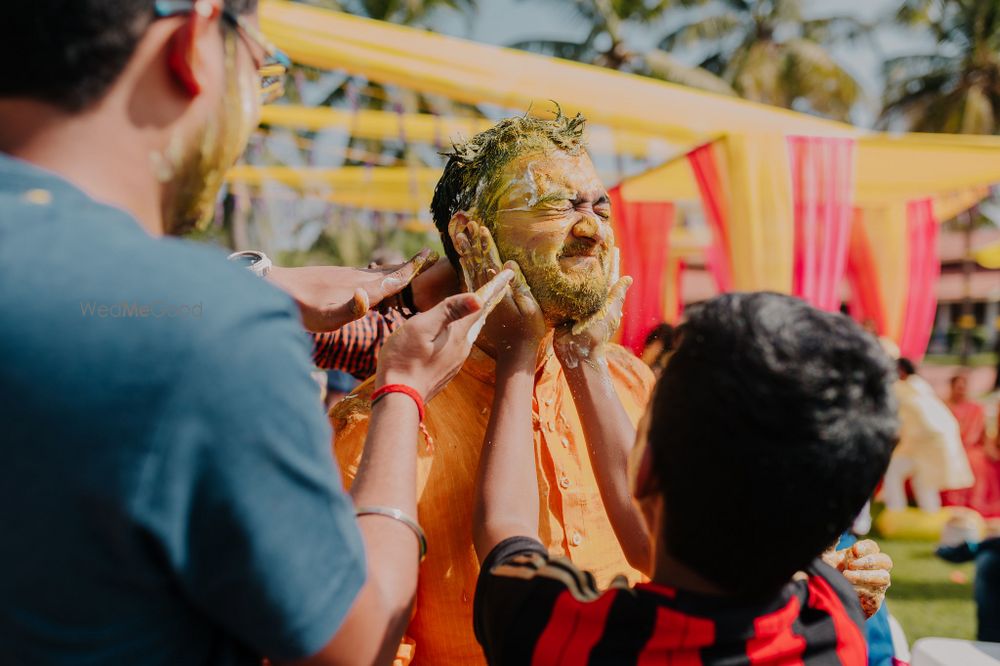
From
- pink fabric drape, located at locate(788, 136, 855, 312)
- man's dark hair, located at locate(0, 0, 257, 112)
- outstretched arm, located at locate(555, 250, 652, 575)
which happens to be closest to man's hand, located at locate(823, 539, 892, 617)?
outstretched arm, located at locate(555, 250, 652, 575)

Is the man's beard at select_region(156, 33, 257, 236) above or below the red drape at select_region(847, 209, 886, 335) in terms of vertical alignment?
above

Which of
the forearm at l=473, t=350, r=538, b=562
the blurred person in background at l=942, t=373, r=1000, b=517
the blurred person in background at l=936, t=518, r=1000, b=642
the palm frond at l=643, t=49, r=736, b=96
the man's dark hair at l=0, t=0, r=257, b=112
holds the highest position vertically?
the palm frond at l=643, t=49, r=736, b=96

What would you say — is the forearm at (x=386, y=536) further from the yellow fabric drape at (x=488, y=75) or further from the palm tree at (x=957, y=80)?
the palm tree at (x=957, y=80)

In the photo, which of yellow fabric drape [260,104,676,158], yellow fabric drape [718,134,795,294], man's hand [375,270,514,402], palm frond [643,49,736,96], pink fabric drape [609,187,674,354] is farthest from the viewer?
palm frond [643,49,736,96]

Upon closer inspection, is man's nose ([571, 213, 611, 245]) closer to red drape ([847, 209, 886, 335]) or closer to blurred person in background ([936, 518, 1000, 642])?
blurred person in background ([936, 518, 1000, 642])

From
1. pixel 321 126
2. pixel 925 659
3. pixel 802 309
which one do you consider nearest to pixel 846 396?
pixel 802 309

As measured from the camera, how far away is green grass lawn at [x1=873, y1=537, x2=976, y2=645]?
5.43 meters

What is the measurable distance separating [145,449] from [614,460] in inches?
41.0

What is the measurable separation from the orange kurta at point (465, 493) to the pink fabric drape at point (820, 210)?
14.8 feet

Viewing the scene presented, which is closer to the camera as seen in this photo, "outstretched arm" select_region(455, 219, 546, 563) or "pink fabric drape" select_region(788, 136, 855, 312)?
"outstretched arm" select_region(455, 219, 546, 563)

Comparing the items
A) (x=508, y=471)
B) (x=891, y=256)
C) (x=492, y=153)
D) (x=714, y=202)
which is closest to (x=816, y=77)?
(x=891, y=256)

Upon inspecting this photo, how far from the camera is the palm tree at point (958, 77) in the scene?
22375 millimetres

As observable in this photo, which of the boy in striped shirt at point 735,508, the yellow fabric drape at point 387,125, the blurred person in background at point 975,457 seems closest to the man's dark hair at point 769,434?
the boy in striped shirt at point 735,508

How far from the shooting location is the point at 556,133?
1867 millimetres
